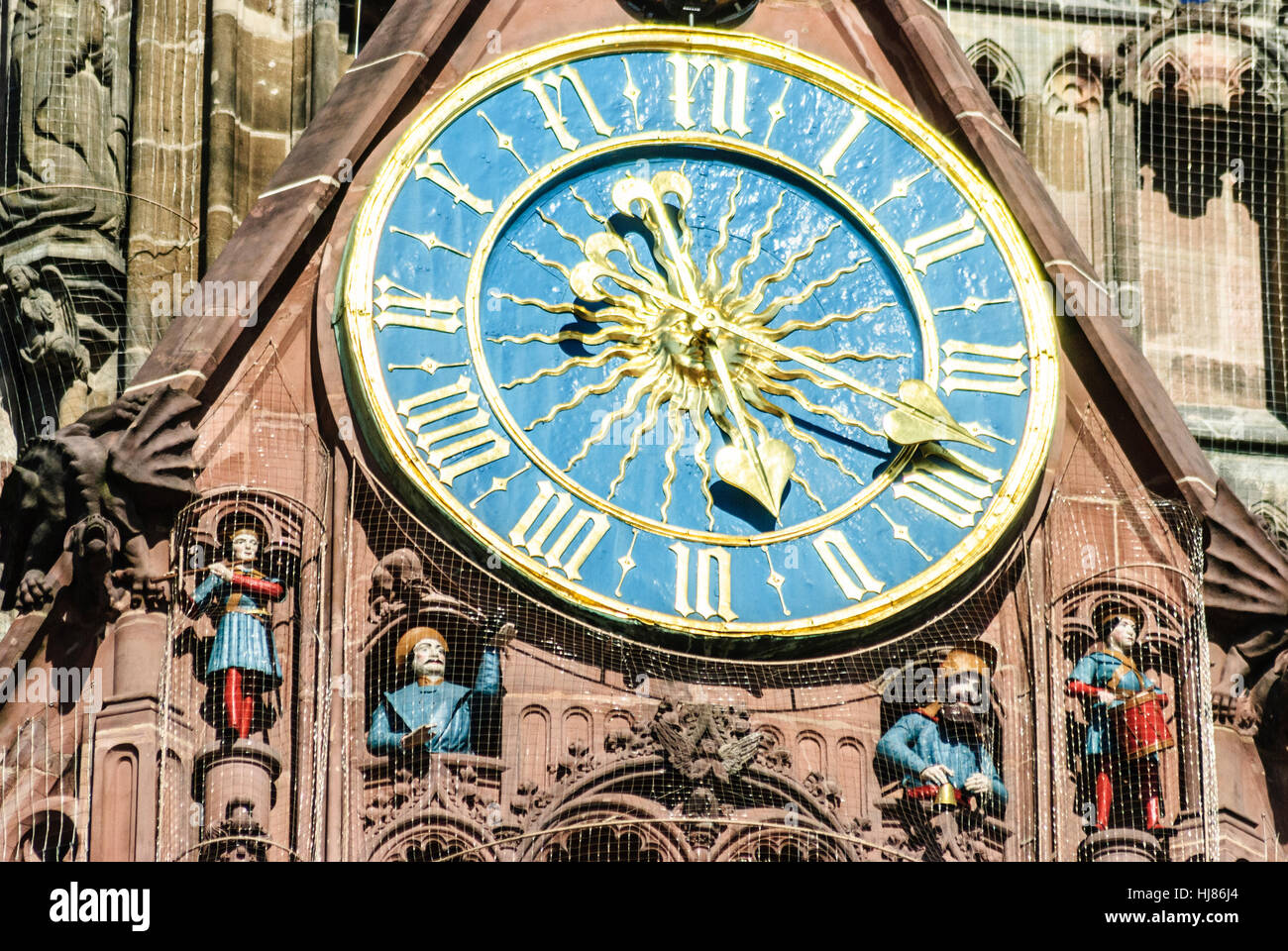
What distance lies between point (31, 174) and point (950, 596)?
3.54 meters

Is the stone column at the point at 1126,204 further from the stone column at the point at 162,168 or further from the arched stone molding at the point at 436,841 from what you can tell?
the arched stone molding at the point at 436,841

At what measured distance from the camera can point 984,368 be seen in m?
14.6

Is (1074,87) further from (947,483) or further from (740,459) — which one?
(740,459)

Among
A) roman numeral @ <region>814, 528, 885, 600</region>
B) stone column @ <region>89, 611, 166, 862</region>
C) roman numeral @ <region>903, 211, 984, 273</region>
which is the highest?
roman numeral @ <region>903, 211, 984, 273</region>

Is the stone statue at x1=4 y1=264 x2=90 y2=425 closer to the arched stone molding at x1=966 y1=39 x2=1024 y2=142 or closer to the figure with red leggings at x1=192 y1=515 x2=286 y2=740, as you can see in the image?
the figure with red leggings at x1=192 y1=515 x2=286 y2=740

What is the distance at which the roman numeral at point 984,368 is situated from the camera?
47.8 ft

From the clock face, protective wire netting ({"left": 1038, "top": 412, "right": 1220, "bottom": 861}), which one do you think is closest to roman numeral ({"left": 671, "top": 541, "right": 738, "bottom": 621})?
the clock face

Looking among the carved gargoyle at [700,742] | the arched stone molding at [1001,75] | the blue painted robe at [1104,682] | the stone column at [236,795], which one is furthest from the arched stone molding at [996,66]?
the stone column at [236,795]

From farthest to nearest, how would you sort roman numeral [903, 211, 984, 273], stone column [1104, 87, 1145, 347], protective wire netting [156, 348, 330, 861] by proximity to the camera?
stone column [1104, 87, 1145, 347], roman numeral [903, 211, 984, 273], protective wire netting [156, 348, 330, 861]

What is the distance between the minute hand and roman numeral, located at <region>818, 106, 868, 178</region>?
0.64 metres

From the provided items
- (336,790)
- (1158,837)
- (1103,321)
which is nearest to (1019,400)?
(1103,321)

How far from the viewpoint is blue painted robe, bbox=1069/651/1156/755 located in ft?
46.5

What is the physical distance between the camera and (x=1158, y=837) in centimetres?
1407

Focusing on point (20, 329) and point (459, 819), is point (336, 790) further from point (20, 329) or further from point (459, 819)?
point (20, 329)
